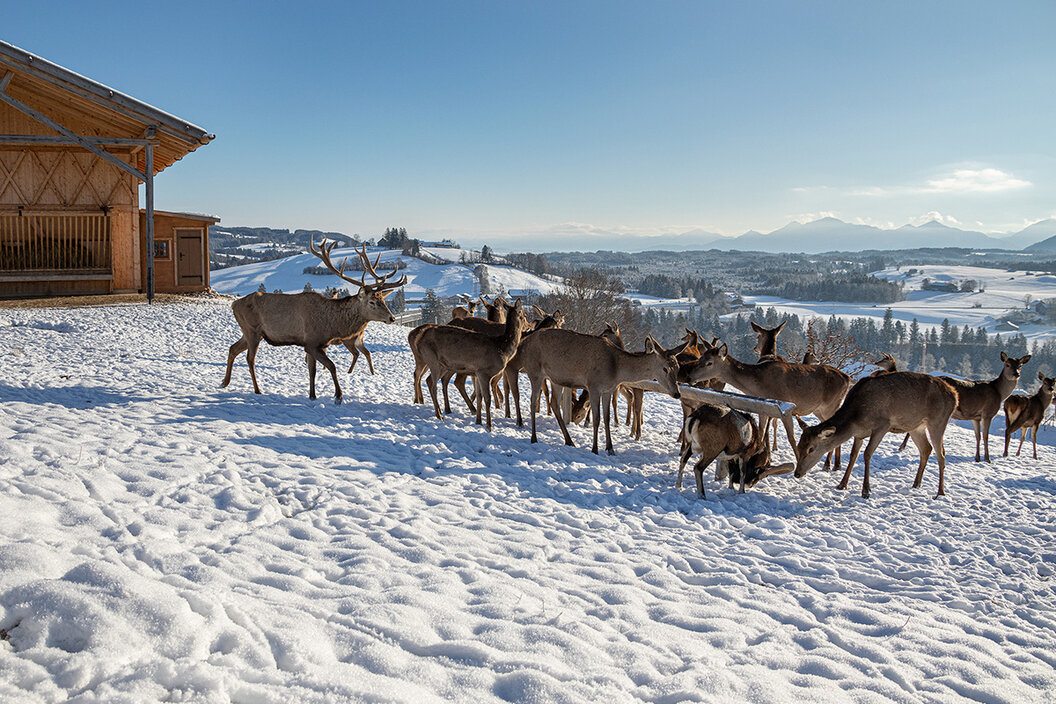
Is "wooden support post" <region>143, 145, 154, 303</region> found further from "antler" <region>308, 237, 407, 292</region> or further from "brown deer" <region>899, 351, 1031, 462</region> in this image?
"brown deer" <region>899, 351, 1031, 462</region>

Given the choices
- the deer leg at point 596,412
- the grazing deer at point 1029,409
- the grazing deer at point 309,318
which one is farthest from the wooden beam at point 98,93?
the grazing deer at point 1029,409

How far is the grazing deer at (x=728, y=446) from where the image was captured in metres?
8.92

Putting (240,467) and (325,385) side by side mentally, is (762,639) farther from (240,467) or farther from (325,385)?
(325,385)

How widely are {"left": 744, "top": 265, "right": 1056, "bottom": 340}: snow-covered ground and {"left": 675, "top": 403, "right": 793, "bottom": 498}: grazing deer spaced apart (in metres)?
83.2

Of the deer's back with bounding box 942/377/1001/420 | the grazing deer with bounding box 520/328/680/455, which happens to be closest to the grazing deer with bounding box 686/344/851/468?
the grazing deer with bounding box 520/328/680/455

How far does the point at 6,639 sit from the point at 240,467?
12.9ft

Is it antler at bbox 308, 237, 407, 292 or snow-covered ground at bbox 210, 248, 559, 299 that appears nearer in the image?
antler at bbox 308, 237, 407, 292

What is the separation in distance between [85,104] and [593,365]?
1919 centimetres

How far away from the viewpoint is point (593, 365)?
10.6 metres

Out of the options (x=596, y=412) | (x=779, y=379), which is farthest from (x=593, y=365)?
(x=779, y=379)

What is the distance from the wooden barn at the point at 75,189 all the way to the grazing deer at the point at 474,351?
45.8ft

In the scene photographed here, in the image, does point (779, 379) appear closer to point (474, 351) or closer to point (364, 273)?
point (474, 351)

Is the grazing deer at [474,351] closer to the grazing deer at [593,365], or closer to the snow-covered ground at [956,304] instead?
the grazing deer at [593,365]

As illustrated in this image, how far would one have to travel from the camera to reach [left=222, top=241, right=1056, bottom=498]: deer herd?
369 inches
